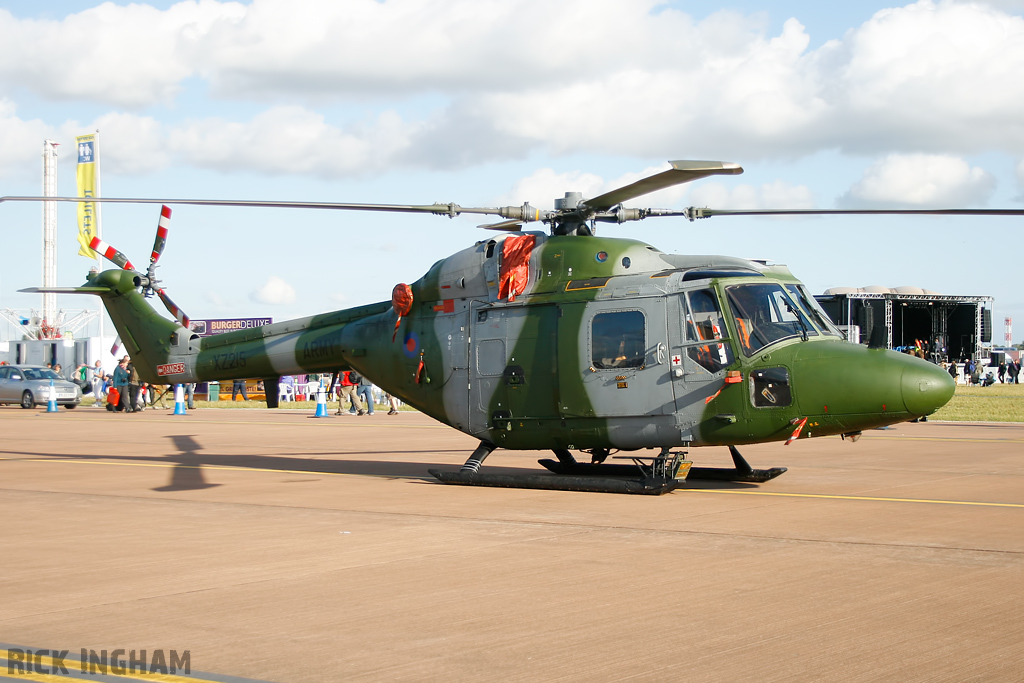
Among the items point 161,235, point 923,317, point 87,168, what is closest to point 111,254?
point 161,235

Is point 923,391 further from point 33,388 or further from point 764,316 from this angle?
point 33,388

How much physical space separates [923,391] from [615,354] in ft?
11.1

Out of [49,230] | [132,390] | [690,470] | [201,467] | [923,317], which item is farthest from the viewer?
[49,230]

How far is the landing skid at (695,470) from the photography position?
12.4m

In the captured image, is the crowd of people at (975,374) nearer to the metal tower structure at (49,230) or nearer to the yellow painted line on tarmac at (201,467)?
the yellow painted line on tarmac at (201,467)

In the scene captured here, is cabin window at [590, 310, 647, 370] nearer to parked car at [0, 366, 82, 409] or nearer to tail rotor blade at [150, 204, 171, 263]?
tail rotor blade at [150, 204, 171, 263]

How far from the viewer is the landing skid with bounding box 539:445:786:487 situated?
40.8 feet

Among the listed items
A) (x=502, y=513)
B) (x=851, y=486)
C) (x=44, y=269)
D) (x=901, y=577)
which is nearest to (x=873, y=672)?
(x=901, y=577)

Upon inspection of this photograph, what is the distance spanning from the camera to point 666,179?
10289mm

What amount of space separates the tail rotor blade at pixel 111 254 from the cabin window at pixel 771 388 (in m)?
10.9

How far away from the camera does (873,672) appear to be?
15.1ft

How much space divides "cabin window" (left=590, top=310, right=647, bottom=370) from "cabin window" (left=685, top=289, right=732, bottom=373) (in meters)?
0.57

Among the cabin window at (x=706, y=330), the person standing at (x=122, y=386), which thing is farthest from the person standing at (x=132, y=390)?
the cabin window at (x=706, y=330)

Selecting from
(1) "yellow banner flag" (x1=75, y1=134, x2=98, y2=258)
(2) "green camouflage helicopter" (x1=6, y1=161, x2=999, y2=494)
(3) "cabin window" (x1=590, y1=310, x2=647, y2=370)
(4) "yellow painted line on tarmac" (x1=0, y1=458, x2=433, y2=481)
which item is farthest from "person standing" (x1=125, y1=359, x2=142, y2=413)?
(3) "cabin window" (x1=590, y1=310, x2=647, y2=370)
